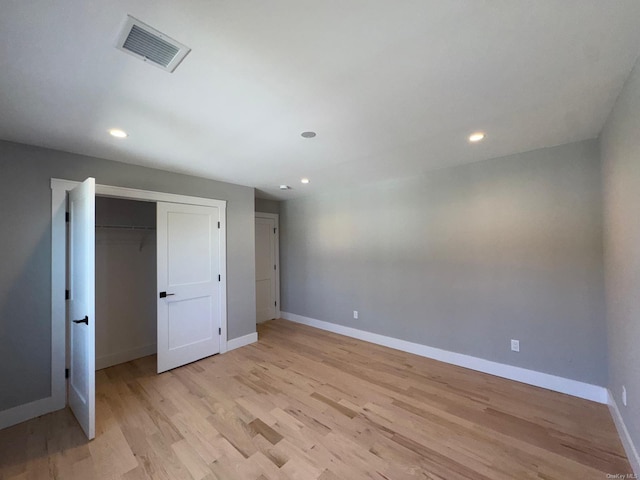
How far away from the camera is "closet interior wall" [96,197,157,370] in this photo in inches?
130

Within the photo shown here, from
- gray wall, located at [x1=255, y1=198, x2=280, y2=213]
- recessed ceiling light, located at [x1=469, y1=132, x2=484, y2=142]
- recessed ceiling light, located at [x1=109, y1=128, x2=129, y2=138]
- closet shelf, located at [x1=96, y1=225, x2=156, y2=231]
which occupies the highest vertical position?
recessed ceiling light, located at [x1=109, y1=128, x2=129, y2=138]

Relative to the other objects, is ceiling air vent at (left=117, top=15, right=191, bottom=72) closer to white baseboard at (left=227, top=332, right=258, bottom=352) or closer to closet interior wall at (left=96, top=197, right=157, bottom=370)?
closet interior wall at (left=96, top=197, right=157, bottom=370)

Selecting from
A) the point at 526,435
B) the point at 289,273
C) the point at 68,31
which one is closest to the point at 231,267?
the point at 289,273

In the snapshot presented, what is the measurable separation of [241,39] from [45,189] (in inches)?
103

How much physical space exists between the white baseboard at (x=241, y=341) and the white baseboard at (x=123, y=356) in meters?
1.10

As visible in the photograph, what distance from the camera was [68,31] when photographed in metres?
1.15

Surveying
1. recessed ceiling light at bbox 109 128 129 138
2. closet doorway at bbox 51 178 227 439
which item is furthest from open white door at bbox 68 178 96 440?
recessed ceiling light at bbox 109 128 129 138

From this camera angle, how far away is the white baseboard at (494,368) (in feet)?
8.02

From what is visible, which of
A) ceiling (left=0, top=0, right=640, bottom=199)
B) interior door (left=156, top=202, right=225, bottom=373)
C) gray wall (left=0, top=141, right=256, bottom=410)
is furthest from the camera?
interior door (left=156, top=202, right=225, bottom=373)

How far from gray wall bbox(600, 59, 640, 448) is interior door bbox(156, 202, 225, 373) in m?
4.04

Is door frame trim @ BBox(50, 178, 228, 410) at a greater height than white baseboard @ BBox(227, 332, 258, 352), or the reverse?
door frame trim @ BBox(50, 178, 228, 410)

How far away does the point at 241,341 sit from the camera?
12.8ft

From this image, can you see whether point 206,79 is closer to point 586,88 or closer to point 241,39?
point 241,39

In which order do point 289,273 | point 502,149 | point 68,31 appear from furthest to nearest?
1. point 289,273
2. point 502,149
3. point 68,31
